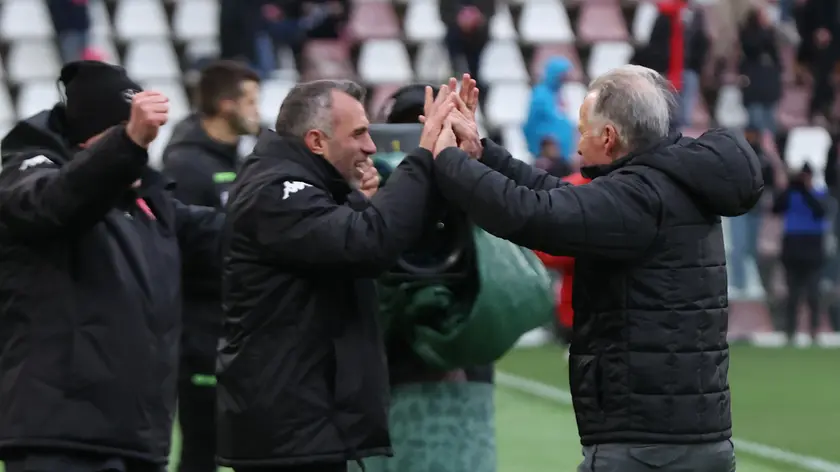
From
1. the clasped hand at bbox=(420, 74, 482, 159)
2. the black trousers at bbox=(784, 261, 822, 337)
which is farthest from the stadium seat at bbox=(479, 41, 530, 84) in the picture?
the clasped hand at bbox=(420, 74, 482, 159)

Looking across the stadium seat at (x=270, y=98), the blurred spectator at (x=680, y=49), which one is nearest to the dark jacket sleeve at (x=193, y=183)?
the blurred spectator at (x=680, y=49)

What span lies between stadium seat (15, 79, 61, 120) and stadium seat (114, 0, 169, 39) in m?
1.34

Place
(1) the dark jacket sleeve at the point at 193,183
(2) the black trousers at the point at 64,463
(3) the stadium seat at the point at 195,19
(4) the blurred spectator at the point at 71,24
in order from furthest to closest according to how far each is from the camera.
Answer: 1. (3) the stadium seat at the point at 195,19
2. (4) the blurred spectator at the point at 71,24
3. (1) the dark jacket sleeve at the point at 193,183
4. (2) the black trousers at the point at 64,463

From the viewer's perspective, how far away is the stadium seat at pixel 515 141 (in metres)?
18.8

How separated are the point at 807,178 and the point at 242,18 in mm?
6391

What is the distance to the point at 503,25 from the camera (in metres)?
21.5

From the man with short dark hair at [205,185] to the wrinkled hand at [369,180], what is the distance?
2070 mm

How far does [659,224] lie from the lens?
4324 mm

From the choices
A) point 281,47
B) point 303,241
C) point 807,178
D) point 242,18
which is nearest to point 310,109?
point 303,241

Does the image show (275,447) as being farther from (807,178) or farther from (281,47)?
(281,47)

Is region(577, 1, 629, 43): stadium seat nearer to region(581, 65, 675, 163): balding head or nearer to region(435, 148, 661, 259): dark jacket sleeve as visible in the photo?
region(581, 65, 675, 163): balding head

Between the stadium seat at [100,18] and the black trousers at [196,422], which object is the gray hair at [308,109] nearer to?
the black trousers at [196,422]

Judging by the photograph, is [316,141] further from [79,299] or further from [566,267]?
[566,267]

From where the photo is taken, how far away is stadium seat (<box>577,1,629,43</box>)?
2134 centimetres
